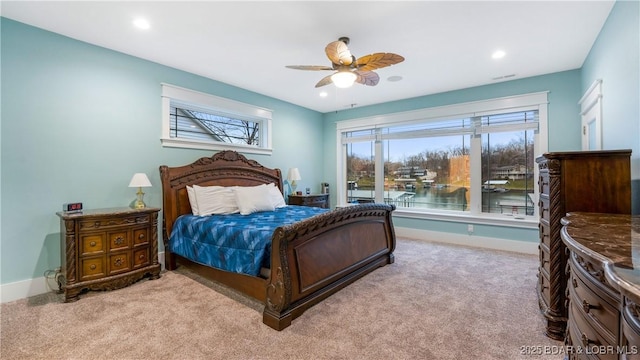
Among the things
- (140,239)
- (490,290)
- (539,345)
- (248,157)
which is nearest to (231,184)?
(248,157)

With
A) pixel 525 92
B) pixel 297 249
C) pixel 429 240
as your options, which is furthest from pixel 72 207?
pixel 525 92

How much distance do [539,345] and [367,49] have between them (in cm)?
317

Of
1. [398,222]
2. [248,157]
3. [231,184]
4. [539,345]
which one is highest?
[248,157]

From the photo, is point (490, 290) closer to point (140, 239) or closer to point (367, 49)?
point (367, 49)

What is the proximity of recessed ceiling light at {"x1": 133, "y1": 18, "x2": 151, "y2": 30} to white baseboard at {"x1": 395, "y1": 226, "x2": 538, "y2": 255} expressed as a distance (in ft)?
16.2

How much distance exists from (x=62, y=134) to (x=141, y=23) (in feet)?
4.87

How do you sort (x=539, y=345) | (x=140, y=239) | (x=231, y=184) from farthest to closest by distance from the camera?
(x=231, y=184), (x=140, y=239), (x=539, y=345)

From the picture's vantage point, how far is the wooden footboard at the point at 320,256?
84.6 inches

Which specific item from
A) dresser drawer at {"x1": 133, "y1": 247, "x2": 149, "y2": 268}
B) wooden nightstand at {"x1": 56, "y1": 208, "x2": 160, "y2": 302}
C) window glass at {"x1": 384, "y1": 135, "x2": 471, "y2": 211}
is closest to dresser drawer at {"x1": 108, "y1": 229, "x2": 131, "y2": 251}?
wooden nightstand at {"x1": 56, "y1": 208, "x2": 160, "y2": 302}

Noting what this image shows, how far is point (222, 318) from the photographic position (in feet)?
7.53

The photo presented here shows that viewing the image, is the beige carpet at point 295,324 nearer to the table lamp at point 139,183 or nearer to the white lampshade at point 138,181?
the table lamp at point 139,183

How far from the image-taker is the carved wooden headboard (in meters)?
3.61

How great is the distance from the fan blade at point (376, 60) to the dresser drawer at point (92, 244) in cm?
318

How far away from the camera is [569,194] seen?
190cm
